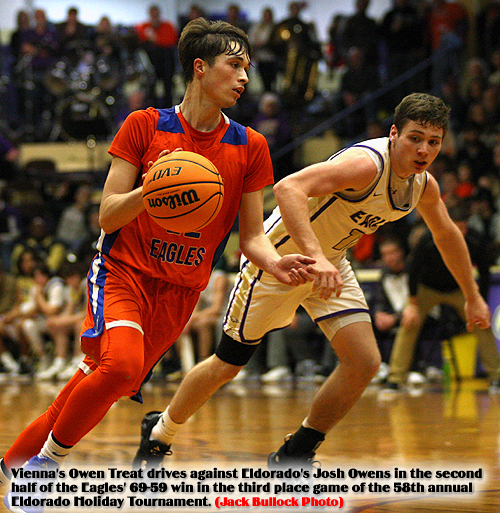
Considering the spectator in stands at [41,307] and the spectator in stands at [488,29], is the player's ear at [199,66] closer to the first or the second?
the spectator in stands at [41,307]

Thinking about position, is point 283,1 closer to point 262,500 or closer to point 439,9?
point 439,9

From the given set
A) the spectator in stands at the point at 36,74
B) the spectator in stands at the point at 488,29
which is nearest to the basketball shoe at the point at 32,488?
the spectator in stands at the point at 488,29

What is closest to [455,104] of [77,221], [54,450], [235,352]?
[77,221]

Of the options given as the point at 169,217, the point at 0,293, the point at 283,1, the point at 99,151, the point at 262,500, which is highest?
the point at 283,1

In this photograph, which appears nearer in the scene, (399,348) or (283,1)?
(399,348)

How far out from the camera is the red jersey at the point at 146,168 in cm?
328

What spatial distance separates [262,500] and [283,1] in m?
17.3

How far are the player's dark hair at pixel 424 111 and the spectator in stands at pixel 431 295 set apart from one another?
4.56 metres

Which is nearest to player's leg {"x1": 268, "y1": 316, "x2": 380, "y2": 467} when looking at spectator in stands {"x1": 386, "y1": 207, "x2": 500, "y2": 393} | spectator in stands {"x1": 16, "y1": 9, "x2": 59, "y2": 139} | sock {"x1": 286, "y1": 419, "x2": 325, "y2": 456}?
sock {"x1": 286, "y1": 419, "x2": 325, "y2": 456}

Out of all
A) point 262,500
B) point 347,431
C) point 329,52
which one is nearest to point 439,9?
→ point 329,52

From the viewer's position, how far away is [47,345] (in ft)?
37.8

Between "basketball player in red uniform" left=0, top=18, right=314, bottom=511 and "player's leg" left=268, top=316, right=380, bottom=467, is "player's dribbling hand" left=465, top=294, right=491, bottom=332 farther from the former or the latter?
"basketball player in red uniform" left=0, top=18, right=314, bottom=511

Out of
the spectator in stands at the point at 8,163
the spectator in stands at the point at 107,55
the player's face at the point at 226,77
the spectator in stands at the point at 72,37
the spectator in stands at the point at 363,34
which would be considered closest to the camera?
the player's face at the point at 226,77

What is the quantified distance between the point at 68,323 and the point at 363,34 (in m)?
7.57
